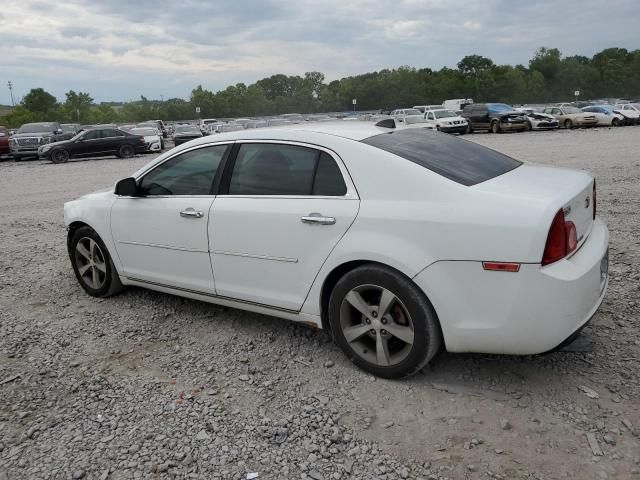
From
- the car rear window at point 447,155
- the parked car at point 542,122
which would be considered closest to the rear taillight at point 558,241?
the car rear window at point 447,155

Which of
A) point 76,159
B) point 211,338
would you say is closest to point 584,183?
point 211,338

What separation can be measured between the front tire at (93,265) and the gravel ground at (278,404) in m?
0.22

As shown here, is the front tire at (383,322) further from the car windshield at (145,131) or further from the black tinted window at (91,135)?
the car windshield at (145,131)

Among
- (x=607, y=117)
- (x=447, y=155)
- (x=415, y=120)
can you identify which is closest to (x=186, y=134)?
(x=415, y=120)

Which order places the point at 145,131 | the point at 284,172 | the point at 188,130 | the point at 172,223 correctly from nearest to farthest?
the point at 284,172
the point at 172,223
the point at 145,131
the point at 188,130

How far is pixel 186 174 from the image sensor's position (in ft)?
14.1

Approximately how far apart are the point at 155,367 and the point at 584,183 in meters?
3.11

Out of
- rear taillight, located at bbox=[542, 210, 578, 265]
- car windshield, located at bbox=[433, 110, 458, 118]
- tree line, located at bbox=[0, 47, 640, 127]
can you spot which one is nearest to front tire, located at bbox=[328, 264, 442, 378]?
rear taillight, located at bbox=[542, 210, 578, 265]

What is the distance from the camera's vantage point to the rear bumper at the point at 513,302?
2.82 meters

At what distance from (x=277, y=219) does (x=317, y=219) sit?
1.09 feet

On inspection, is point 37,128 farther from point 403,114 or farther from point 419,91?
point 419,91

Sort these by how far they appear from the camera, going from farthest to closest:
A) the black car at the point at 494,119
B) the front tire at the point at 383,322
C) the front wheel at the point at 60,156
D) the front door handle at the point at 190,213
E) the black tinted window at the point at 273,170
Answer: the black car at the point at 494,119 → the front wheel at the point at 60,156 → the front door handle at the point at 190,213 → the black tinted window at the point at 273,170 → the front tire at the point at 383,322

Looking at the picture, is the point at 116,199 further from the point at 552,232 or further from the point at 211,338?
the point at 552,232

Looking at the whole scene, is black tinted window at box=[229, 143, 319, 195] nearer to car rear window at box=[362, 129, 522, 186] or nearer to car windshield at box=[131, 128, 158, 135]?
car rear window at box=[362, 129, 522, 186]
